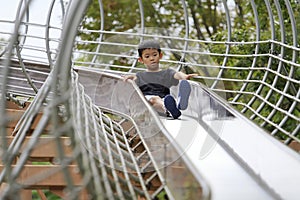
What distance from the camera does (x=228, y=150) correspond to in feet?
13.6

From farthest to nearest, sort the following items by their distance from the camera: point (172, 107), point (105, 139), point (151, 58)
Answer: point (151, 58) < point (172, 107) < point (105, 139)

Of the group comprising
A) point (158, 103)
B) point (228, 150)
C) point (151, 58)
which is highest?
point (151, 58)

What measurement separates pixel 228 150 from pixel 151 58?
3.66 feet

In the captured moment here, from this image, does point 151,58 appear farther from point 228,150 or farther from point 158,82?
point 228,150

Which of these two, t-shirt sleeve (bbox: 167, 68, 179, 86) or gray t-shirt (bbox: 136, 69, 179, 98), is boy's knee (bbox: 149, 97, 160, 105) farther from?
t-shirt sleeve (bbox: 167, 68, 179, 86)

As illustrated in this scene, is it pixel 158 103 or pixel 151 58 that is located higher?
pixel 151 58

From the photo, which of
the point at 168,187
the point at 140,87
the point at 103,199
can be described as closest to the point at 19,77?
the point at 140,87

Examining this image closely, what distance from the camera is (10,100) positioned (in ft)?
20.1

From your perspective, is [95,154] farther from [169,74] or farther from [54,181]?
[169,74]

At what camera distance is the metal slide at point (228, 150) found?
3.56m

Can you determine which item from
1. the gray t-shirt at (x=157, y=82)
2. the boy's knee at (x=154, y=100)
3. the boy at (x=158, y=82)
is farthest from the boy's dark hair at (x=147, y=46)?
the boy's knee at (x=154, y=100)

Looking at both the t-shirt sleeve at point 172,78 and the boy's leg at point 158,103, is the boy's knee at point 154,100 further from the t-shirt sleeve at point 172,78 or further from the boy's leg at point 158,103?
the t-shirt sleeve at point 172,78

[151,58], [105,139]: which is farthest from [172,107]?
[105,139]

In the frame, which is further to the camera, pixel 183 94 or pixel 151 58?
pixel 151 58
